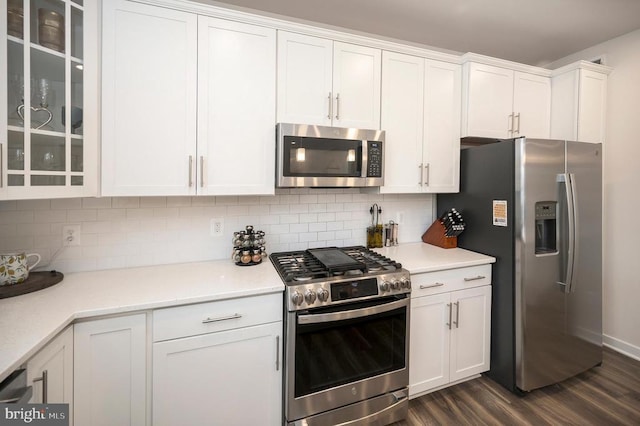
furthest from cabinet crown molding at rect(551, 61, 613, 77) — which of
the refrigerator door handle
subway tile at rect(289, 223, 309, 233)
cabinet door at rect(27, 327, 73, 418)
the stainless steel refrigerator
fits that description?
cabinet door at rect(27, 327, 73, 418)

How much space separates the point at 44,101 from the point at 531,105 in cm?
338

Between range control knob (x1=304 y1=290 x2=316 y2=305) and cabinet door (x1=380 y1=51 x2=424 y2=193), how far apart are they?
101cm

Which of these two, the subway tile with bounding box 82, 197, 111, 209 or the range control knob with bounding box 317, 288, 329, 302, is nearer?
the range control knob with bounding box 317, 288, 329, 302

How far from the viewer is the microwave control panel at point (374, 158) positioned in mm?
2055

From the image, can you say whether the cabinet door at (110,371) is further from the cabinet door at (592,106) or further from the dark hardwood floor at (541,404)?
the cabinet door at (592,106)

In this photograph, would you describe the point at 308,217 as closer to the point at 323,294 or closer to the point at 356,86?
the point at 323,294

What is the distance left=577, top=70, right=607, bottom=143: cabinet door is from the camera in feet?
8.21

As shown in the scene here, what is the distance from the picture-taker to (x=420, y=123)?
230 centimetres

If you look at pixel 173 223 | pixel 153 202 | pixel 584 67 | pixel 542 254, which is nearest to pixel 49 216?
pixel 153 202

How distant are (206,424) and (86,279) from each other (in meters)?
1.02

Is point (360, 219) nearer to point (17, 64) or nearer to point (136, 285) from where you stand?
point (136, 285)

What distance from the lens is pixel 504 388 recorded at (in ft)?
7.02

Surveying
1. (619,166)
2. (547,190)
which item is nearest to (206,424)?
(547,190)

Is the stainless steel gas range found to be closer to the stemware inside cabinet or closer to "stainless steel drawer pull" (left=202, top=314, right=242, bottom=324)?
"stainless steel drawer pull" (left=202, top=314, right=242, bottom=324)
